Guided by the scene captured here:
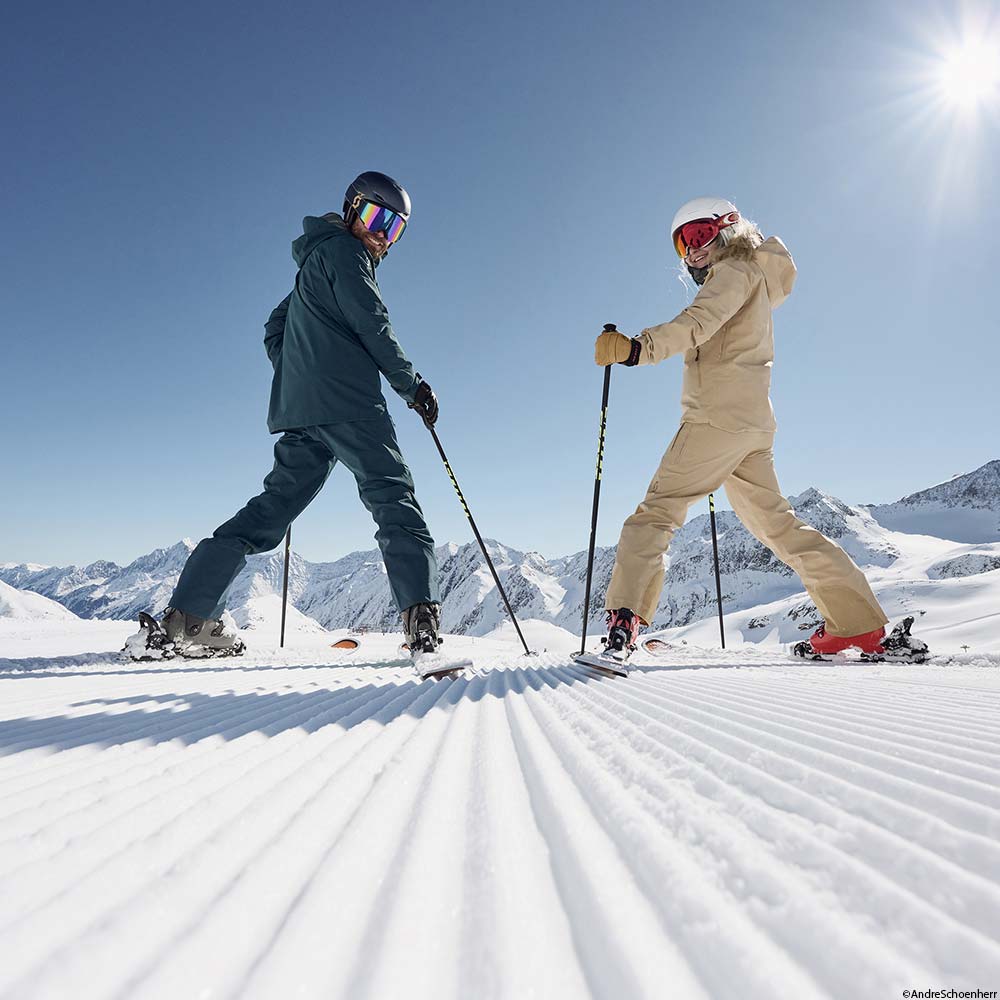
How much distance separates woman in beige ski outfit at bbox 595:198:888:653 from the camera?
248 centimetres

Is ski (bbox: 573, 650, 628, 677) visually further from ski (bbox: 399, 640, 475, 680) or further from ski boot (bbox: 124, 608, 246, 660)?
ski boot (bbox: 124, 608, 246, 660)

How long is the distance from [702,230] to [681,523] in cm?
159

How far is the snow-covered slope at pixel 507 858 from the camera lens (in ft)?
1.07

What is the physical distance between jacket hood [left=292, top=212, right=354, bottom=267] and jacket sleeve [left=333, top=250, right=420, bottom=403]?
0.17 m

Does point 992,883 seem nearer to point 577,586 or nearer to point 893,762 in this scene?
point 893,762

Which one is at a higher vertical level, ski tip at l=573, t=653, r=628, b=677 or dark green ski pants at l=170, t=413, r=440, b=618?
dark green ski pants at l=170, t=413, r=440, b=618

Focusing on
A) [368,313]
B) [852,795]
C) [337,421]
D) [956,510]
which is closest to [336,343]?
[368,313]

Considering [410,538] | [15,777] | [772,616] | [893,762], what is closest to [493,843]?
[893,762]

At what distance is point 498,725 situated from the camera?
1.09 m

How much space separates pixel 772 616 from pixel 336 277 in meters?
15.5

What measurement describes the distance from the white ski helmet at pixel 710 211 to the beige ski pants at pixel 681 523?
3.78ft

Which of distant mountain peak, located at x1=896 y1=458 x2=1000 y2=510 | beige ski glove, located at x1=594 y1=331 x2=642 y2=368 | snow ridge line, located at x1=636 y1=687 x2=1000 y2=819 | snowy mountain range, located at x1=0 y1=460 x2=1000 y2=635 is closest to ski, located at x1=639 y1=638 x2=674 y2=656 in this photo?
beige ski glove, located at x1=594 y1=331 x2=642 y2=368

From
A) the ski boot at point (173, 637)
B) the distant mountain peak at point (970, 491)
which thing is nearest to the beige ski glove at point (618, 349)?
the ski boot at point (173, 637)

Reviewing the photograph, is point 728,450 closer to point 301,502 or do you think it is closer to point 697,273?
point 697,273
